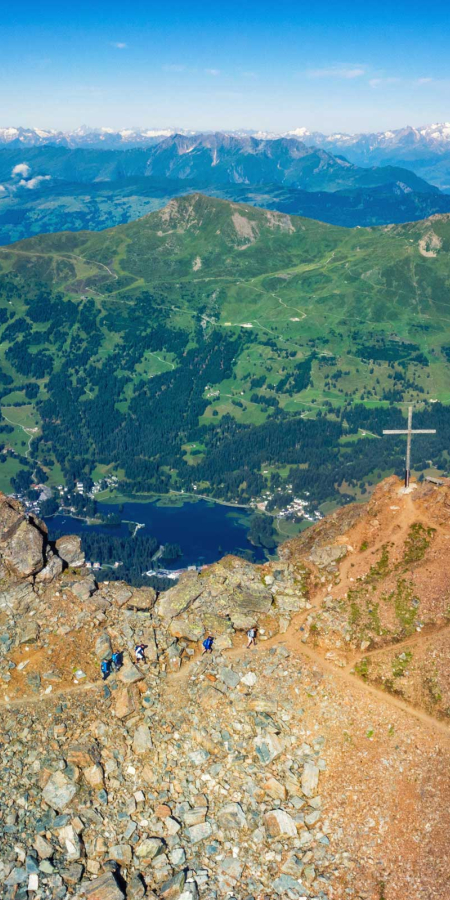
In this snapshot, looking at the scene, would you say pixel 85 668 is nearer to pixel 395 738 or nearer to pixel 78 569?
pixel 78 569

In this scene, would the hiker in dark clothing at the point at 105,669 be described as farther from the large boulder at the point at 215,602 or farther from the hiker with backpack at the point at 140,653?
the large boulder at the point at 215,602

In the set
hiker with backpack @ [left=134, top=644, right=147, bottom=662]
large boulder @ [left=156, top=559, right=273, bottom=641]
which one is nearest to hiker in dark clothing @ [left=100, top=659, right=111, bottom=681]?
hiker with backpack @ [left=134, top=644, right=147, bottom=662]

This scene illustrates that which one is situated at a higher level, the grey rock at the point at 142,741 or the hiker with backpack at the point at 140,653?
the hiker with backpack at the point at 140,653

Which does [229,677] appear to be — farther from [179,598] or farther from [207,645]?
[179,598]

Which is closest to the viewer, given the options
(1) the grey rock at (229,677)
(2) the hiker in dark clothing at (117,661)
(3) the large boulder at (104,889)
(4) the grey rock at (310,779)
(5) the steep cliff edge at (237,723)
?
(3) the large boulder at (104,889)

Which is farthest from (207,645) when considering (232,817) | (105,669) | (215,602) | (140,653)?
(232,817)

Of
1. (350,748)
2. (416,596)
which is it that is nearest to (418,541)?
(416,596)

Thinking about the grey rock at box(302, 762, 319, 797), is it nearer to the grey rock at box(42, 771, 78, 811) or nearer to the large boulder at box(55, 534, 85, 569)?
the grey rock at box(42, 771, 78, 811)

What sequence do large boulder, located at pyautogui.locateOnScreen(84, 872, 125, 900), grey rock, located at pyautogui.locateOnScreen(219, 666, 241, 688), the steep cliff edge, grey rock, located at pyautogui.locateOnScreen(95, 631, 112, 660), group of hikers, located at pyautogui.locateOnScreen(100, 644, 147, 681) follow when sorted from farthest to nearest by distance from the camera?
1. grey rock, located at pyautogui.locateOnScreen(95, 631, 112, 660)
2. group of hikers, located at pyautogui.locateOnScreen(100, 644, 147, 681)
3. grey rock, located at pyautogui.locateOnScreen(219, 666, 241, 688)
4. the steep cliff edge
5. large boulder, located at pyautogui.locateOnScreen(84, 872, 125, 900)

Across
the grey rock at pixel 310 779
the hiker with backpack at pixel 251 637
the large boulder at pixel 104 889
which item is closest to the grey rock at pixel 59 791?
the large boulder at pixel 104 889
